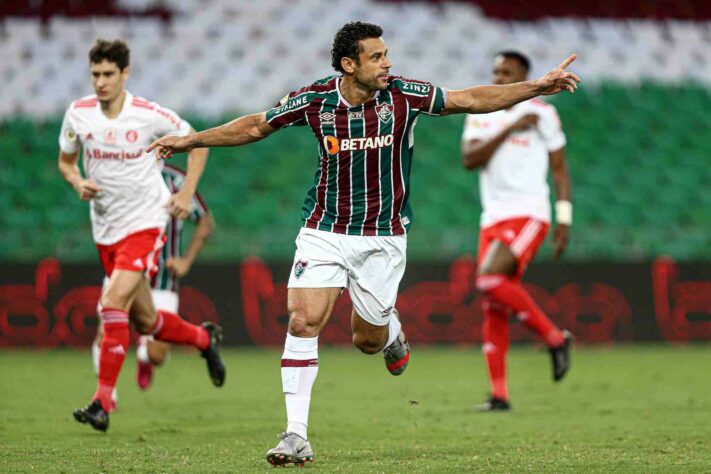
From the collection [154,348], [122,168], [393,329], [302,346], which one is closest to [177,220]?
[154,348]

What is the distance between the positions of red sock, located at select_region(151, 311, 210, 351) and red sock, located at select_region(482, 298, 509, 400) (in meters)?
2.09

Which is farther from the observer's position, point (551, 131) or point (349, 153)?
point (551, 131)

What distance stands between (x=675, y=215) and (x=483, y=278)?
29.8 feet

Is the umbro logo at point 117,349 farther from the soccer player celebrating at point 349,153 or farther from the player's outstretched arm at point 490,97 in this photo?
the player's outstretched arm at point 490,97

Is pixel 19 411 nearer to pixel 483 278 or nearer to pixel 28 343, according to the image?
pixel 483 278

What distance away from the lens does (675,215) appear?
16.7 meters

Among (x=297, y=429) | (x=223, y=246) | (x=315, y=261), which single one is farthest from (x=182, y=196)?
(x=223, y=246)

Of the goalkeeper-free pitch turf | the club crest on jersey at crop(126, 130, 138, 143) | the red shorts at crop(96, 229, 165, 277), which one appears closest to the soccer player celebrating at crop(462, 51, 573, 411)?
the goalkeeper-free pitch turf

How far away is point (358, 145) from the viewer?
5.75m

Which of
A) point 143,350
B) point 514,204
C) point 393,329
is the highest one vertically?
point 514,204

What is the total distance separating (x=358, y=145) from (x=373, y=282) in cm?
74

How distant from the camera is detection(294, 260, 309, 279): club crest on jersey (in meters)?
5.72

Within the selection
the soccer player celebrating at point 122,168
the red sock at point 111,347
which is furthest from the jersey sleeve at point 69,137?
the red sock at point 111,347

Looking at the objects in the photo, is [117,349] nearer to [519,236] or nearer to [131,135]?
[131,135]
